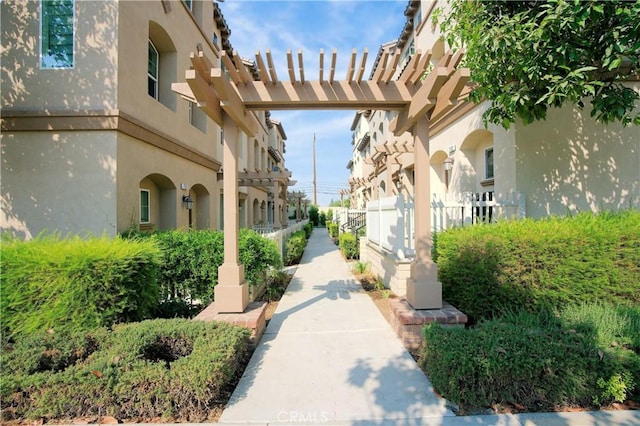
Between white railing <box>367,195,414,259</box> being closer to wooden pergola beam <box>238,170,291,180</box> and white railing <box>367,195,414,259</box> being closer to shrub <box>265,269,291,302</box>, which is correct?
shrub <box>265,269,291,302</box>

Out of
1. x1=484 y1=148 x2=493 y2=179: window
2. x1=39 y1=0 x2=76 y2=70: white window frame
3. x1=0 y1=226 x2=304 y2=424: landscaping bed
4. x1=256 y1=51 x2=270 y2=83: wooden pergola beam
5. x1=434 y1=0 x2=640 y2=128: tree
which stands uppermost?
x1=39 y1=0 x2=76 y2=70: white window frame

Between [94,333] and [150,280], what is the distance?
1059 mm

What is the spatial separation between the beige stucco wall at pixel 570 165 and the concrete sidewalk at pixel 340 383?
15.7 feet

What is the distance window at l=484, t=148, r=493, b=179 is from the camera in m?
8.51

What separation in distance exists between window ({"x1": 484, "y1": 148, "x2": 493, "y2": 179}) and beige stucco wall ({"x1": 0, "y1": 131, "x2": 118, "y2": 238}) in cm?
925

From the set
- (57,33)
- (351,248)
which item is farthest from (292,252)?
(57,33)

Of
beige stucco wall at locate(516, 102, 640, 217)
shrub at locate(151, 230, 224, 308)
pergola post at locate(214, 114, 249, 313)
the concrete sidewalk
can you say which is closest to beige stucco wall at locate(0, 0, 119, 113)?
shrub at locate(151, 230, 224, 308)

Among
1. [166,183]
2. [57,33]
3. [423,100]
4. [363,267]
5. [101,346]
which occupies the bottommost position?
[363,267]

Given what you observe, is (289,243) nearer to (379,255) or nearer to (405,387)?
(379,255)

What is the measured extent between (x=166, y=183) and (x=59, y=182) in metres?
2.68

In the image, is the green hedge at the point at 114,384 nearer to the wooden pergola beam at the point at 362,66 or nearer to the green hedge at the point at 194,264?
the green hedge at the point at 194,264

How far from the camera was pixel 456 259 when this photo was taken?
480cm

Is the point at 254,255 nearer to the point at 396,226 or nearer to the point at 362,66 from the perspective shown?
the point at 396,226

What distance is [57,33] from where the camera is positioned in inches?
255
